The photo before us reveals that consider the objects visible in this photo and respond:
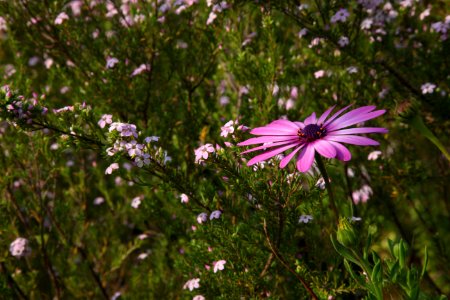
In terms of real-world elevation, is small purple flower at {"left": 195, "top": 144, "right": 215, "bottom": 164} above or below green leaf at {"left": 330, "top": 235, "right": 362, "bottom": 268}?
above

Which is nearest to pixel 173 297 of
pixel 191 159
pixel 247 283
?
pixel 191 159

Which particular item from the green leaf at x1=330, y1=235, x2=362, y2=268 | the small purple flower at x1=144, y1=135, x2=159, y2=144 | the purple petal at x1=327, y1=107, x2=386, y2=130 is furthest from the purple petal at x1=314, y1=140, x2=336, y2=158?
the small purple flower at x1=144, y1=135, x2=159, y2=144

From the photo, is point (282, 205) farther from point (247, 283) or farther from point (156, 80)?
point (156, 80)

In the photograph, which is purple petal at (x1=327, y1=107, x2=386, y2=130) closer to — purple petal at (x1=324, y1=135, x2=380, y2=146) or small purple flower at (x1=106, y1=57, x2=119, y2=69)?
purple petal at (x1=324, y1=135, x2=380, y2=146)

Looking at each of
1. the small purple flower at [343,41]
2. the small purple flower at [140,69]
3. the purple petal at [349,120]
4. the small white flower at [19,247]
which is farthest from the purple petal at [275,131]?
the small white flower at [19,247]

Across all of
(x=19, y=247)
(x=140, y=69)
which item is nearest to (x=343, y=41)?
(x=140, y=69)

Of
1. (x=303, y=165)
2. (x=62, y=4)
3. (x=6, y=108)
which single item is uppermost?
(x=62, y=4)

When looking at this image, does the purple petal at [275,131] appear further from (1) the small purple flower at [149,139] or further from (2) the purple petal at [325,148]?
(1) the small purple flower at [149,139]
